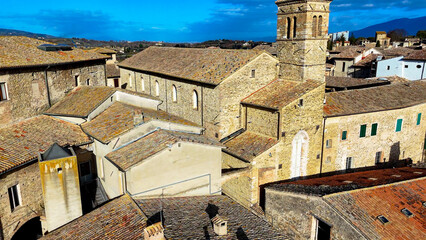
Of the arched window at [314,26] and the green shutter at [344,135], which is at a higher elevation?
the arched window at [314,26]

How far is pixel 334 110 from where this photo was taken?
22516mm

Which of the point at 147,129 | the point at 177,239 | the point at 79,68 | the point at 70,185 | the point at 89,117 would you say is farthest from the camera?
the point at 79,68

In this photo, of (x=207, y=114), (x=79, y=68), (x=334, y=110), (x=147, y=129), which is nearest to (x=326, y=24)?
(x=334, y=110)

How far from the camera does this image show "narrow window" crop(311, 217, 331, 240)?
13.5 metres

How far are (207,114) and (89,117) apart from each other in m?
8.06

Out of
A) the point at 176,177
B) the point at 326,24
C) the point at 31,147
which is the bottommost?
the point at 176,177

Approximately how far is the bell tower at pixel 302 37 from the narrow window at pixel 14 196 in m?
18.3

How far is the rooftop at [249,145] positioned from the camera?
19306mm

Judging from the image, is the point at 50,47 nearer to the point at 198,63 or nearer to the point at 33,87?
the point at 33,87

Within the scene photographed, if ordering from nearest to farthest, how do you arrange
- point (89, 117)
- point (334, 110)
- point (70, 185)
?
point (70, 185)
point (89, 117)
point (334, 110)

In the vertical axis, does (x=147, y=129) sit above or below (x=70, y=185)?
above

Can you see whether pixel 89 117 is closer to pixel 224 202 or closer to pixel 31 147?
pixel 31 147

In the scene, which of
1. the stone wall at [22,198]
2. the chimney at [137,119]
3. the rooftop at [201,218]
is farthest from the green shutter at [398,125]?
the stone wall at [22,198]

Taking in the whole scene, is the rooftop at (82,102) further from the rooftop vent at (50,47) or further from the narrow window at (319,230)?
the narrow window at (319,230)
